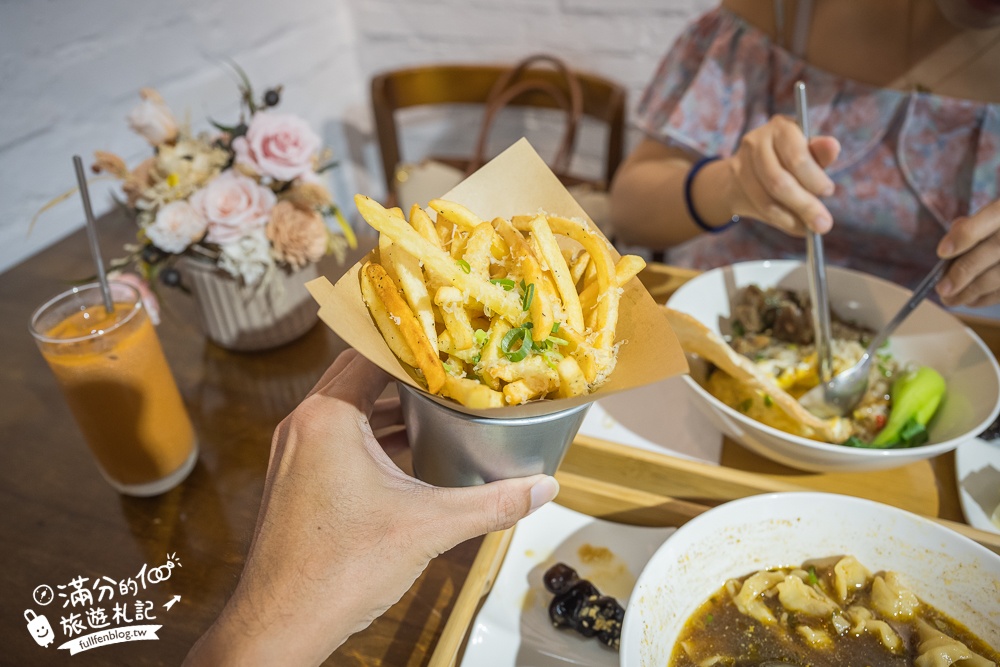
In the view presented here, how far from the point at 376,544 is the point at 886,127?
173cm

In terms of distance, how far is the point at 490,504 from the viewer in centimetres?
80

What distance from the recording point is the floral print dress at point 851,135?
1.62m

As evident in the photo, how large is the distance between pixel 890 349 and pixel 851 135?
2.17 feet

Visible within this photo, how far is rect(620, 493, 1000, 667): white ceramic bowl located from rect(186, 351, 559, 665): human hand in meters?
0.27

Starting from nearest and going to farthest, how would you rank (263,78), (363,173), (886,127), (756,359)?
1. (756,359)
2. (886,127)
3. (263,78)
4. (363,173)

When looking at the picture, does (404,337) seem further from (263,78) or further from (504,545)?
(263,78)

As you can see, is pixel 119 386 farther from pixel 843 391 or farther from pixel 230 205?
pixel 843 391

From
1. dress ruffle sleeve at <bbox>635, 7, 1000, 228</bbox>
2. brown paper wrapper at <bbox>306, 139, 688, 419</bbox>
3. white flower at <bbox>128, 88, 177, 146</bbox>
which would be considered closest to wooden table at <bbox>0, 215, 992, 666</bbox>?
brown paper wrapper at <bbox>306, 139, 688, 419</bbox>

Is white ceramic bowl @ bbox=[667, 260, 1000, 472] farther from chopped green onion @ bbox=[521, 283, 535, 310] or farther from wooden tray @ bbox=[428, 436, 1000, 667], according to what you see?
chopped green onion @ bbox=[521, 283, 535, 310]

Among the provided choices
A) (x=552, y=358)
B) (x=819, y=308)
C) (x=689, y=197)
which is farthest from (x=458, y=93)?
(x=552, y=358)

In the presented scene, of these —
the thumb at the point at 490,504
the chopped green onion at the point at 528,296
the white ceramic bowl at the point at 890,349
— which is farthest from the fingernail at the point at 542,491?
the white ceramic bowl at the point at 890,349

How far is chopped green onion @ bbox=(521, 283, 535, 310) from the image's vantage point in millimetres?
769

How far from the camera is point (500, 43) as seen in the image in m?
3.12

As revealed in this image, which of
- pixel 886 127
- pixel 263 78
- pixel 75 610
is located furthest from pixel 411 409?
pixel 263 78
